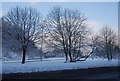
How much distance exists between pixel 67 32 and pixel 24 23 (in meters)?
8.74

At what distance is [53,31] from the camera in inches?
1534

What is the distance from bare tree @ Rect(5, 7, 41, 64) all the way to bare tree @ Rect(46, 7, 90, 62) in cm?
325

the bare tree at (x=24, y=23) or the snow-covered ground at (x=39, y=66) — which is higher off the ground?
the bare tree at (x=24, y=23)

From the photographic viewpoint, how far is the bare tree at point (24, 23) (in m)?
34.6

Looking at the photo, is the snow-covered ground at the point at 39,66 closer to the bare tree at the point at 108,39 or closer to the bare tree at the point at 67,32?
the bare tree at the point at 67,32

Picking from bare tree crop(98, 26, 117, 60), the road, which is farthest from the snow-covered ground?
bare tree crop(98, 26, 117, 60)

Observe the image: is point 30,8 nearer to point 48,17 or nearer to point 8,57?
point 48,17

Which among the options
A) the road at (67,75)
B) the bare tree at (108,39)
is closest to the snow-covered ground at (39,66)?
the road at (67,75)

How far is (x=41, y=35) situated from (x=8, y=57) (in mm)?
9630

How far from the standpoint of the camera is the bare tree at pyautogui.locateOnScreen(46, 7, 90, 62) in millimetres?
38875

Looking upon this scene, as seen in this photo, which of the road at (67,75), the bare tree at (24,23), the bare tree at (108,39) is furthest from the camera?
the bare tree at (108,39)

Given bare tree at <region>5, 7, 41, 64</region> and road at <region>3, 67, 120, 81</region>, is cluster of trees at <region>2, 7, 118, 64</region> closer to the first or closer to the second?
bare tree at <region>5, 7, 41, 64</region>

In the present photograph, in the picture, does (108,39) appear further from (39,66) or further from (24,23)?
(39,66)

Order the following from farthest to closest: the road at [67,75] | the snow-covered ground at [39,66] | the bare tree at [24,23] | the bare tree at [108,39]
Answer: the bare tree at [108,39] → the bare tree at [24,23] → the snow-covered ground at [39,66] → the road at [67,75]
